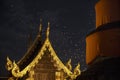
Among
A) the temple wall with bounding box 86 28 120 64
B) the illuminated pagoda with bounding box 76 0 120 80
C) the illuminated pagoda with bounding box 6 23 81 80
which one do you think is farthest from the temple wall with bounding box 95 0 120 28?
the illuminated pagoda with bounding box 6 23 81 80

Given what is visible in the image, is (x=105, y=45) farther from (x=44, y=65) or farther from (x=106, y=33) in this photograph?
(x=44, y=65)

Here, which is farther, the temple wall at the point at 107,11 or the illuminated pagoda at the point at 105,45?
the temple wall at the point at 107,11

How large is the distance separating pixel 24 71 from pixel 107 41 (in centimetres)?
613

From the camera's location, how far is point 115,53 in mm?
13281

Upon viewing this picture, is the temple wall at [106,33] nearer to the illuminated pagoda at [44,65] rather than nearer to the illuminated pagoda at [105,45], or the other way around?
the illuminated pagoda at [105,45]

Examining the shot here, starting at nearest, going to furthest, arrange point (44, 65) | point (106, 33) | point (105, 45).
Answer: point (105, 45) → point (106, 33) → point (44, 65)

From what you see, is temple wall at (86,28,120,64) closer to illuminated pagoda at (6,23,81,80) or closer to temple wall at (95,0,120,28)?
temple wall at (95,0,120,28)

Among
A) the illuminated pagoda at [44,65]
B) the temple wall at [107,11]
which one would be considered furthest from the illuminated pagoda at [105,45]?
the illuminated pagoda at [44,65]

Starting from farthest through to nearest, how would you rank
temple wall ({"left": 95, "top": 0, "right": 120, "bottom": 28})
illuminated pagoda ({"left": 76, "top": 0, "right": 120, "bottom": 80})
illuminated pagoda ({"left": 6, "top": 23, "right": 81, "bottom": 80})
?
illuminated pagoda ({"left": 6, "top": 23, "right": 81, "bottom": 80}) → temple wall ({"left": 95, "top": 0, "right": 120, "bottom": 28}) → illuminated pagoda ({"left": 76, "top": 0, "right": 120, "bottom": 80})

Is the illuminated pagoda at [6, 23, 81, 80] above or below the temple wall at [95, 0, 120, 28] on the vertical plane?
below

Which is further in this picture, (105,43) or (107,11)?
(107,11)

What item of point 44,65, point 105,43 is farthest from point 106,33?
point 44,65

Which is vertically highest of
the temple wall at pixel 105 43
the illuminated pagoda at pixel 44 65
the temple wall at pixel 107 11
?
the temple wall at pixel 107 11

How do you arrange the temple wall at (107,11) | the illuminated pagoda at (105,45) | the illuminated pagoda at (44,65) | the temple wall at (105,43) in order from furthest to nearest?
the illuminated pagoda at (44,65)
the temple wall at (107,11)
the temple wall at (105,43)
the illuminated pagoda at (105,45)
